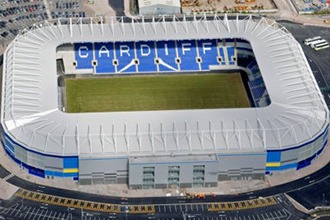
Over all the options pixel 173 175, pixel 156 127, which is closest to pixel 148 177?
pixel 173 175

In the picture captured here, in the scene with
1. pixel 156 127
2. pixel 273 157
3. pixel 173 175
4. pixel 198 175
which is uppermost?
pixel 156 127

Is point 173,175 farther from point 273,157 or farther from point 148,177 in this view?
point 273,157

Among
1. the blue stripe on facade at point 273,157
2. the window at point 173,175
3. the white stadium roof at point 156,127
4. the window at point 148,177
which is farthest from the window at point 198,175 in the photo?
the blue stripe on facade at point 273,157

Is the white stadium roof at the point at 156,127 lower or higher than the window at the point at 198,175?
higher

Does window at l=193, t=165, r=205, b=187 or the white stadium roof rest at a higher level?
the white stadium roof

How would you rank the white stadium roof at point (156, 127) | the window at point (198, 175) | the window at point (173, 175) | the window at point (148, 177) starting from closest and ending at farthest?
the window at point (148, 177) < the window at point (173, 175) < the window at point (198, 175) < the white stadium roof at point (156, 127)

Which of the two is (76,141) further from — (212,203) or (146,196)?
(212,203)

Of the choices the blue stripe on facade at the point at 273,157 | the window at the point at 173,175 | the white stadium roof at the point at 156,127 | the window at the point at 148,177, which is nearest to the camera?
the window at the point at 148,177

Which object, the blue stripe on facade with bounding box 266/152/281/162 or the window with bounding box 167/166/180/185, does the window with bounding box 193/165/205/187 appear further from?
the blue stripe on facade with bounding box 266/152/281/162

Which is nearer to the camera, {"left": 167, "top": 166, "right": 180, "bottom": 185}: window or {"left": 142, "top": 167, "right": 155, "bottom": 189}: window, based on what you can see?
{"left": 142, "top": 167, "right": 155, "bottom": 189}: window

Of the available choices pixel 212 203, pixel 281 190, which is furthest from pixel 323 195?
pixel 212 203

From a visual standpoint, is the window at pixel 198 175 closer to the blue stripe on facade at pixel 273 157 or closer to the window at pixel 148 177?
the window at pixel 148 177

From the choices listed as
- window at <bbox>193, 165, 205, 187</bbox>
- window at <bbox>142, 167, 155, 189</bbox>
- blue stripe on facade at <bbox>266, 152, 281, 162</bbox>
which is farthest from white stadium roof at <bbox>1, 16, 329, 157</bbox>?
window at <bbox>142, 167, 155, 189</bbox>
